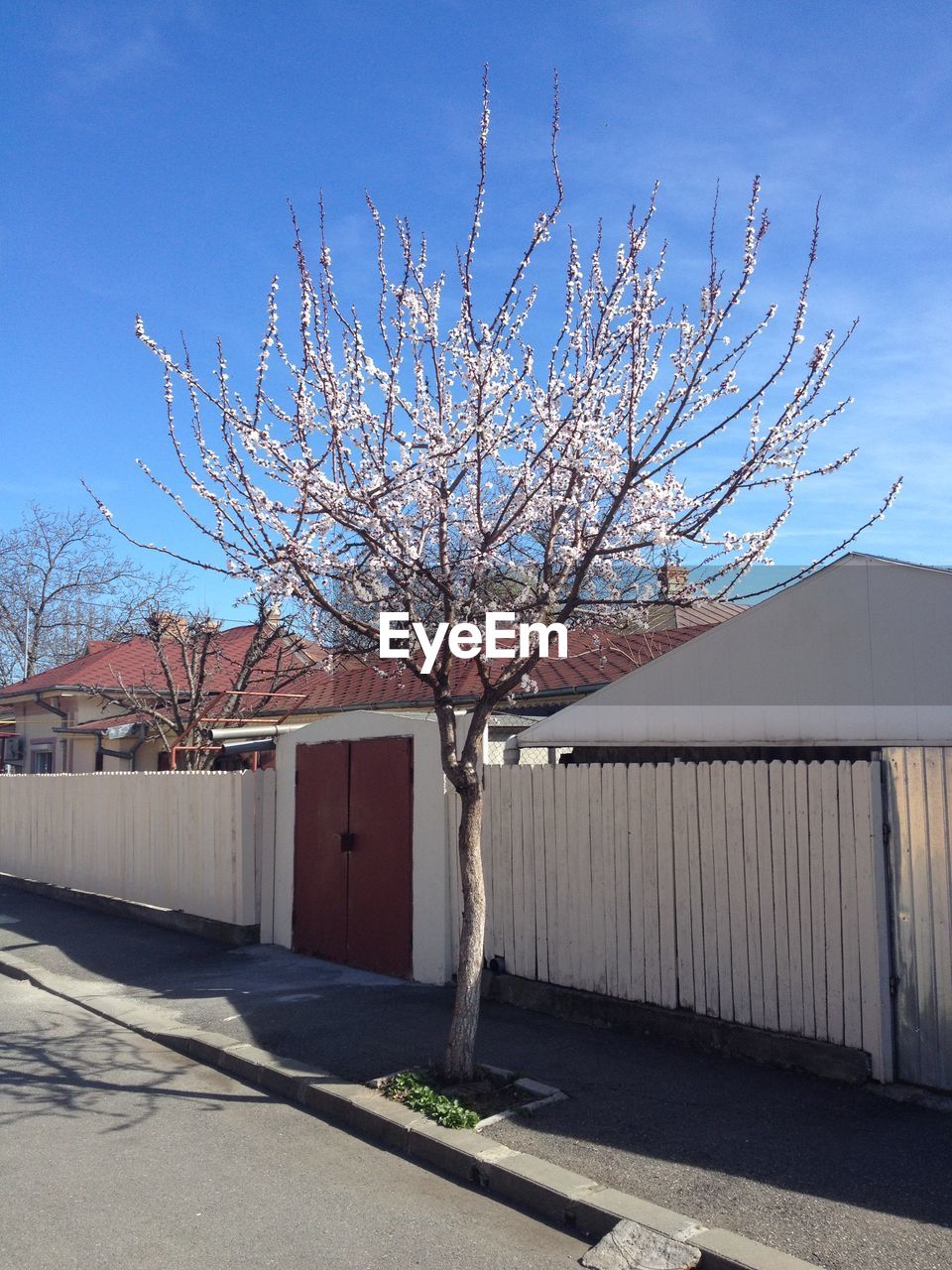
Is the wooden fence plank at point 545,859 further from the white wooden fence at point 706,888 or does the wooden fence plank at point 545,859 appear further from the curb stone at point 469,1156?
the curb stone at point 469,1156

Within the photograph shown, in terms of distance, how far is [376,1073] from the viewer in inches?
276

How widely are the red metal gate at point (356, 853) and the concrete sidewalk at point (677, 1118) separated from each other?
41 cm

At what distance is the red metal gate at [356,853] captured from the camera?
1002 cm

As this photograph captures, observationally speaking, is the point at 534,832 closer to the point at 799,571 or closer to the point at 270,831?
the point at 799,571

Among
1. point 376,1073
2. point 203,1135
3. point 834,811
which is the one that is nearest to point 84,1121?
point 203,1135

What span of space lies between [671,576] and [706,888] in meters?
2.31

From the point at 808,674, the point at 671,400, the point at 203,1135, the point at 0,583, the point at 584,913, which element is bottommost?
the point at 203,1135

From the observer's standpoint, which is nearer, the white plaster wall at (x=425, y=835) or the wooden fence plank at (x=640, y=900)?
the wooden fence plank at (x=640, y=900)

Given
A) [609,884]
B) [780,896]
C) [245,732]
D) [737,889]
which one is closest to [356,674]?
[245,732]

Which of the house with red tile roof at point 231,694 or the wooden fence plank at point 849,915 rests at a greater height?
the house with red tile roof at point 231,694

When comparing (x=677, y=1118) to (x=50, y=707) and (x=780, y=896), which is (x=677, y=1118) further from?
(x=50, y=707)

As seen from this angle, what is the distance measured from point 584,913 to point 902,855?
8.96 ft

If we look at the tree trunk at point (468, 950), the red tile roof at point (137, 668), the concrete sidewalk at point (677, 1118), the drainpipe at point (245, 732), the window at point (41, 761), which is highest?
the red tile roof at point (137, 668)

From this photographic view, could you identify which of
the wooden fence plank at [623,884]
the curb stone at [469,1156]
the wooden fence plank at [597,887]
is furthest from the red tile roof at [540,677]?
the curb stone at [469,1156]
